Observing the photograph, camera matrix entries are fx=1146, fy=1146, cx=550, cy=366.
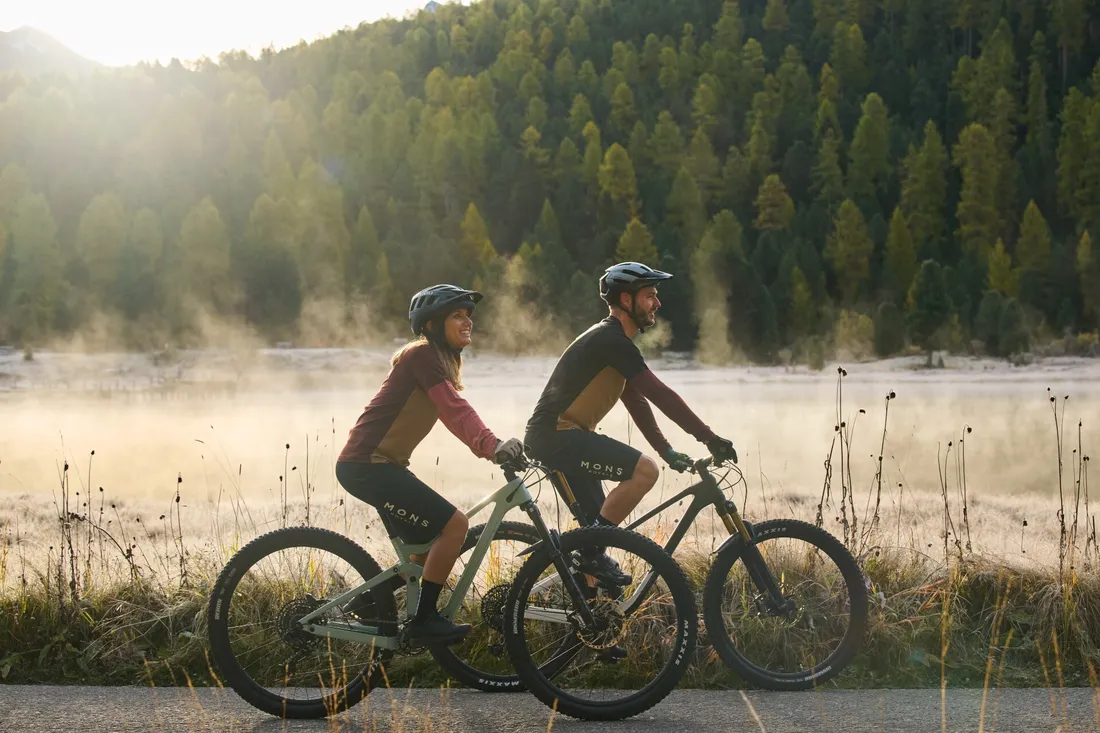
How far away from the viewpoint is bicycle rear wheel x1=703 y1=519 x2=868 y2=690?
5.64m

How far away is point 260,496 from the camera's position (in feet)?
54.3

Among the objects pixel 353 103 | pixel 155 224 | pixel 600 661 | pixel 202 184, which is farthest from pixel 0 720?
pixel 353 103

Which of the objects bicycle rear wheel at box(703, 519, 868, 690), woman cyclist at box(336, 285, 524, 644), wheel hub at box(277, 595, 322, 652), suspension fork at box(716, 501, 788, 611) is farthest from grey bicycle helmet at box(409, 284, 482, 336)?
bicycle rear wheel at box(703, 519, 868, 690)

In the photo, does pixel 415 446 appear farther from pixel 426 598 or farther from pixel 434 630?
pixel 434 630

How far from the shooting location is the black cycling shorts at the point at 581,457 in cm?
584

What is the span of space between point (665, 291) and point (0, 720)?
5840 cm

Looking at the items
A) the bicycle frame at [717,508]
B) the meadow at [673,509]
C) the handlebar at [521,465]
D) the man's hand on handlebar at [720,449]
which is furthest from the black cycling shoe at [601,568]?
the meadow at [673,509]

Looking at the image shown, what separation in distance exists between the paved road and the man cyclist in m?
1.06

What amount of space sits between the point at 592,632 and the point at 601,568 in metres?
0.29

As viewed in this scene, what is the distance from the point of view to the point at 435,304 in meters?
5.32

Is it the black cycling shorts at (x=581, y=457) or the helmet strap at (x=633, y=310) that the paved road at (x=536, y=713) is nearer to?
the black cycling shorts at (x=581, y=457)

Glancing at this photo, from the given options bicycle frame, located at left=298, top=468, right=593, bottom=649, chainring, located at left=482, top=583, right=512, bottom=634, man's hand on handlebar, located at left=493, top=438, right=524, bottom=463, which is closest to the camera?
man's hand on handlebar, located at left=493, top=438, right=524, bottom=463

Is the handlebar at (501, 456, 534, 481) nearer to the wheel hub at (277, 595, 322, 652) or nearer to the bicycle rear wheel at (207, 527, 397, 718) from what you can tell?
the bicycle rear wheel at (207, 527, 397, 718)

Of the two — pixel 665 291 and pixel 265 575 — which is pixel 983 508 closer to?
pixel 265 575
